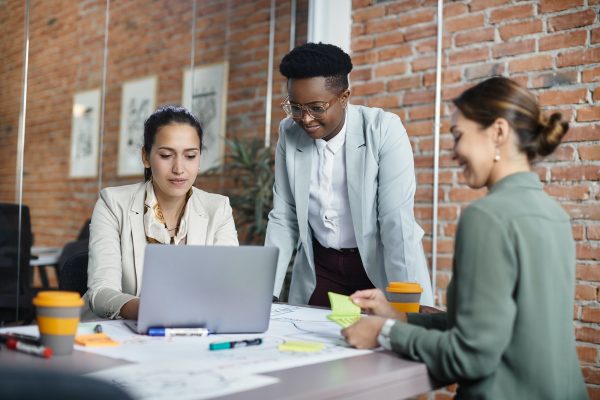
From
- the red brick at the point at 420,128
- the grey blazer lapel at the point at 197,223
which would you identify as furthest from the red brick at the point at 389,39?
the grey blazer lapel at the point at 197,223

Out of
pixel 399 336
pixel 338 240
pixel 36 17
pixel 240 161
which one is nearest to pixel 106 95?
pixel 36 17

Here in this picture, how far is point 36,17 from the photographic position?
11.0ft

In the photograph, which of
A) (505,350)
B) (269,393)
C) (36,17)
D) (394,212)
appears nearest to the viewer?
(269,393)

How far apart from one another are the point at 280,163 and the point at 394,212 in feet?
1.48

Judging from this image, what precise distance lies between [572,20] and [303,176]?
5.66ft

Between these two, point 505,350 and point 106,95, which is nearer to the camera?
point 505,350

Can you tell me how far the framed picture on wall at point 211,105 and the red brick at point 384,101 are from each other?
3.37 ft

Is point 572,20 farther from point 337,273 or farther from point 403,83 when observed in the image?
point 337,273

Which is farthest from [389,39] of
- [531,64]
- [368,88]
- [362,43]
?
[531,64]

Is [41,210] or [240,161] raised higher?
[240,161]

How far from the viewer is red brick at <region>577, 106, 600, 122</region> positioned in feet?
10.1

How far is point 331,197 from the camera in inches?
90.4

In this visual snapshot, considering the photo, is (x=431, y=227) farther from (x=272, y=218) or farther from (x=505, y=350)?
(x=505, y=350)

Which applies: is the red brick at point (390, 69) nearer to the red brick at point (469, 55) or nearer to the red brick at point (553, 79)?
the red brick at point (469, 55)
